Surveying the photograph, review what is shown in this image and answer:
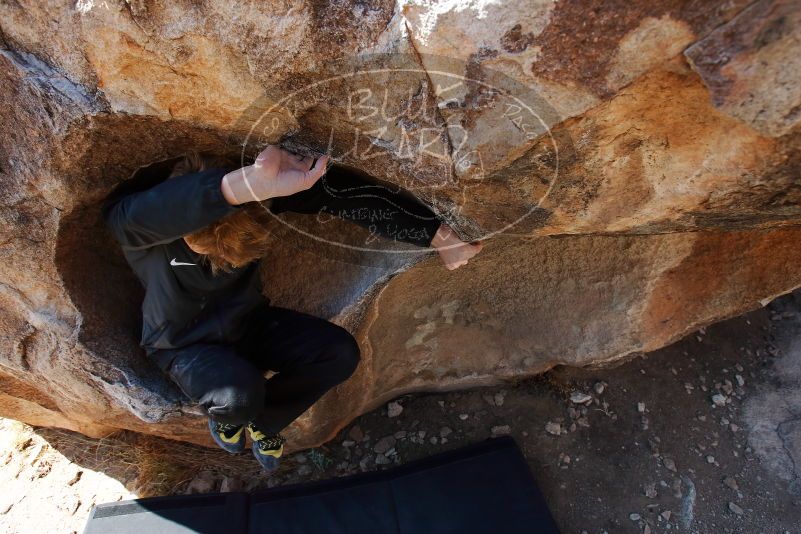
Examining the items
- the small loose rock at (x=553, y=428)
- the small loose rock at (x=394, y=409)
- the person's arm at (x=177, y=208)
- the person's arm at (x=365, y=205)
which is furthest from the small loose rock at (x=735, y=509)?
the person's arm at (x=177, y=208)

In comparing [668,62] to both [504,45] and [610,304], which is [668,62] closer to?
[504,45]

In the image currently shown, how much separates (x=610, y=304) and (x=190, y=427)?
4.08 feet

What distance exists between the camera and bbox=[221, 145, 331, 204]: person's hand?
1186 mm

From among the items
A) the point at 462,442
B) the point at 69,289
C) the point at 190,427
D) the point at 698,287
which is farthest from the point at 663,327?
the point at 69,289

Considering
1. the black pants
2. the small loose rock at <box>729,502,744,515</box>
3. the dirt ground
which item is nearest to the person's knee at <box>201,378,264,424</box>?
the black pants

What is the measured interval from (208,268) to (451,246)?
1.86 ft

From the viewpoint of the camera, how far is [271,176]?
1.22 meters

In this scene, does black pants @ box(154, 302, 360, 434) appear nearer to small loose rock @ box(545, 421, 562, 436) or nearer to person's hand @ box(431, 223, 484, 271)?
person's hand @ box(431, 223, 484, 271)

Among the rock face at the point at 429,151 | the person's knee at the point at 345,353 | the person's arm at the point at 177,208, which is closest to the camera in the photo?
the rock face at the point at 429,151

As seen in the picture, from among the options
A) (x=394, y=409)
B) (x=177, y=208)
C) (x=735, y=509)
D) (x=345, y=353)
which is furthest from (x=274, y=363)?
(x=735, y=509)

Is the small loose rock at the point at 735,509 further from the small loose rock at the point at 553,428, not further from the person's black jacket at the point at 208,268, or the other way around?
the person's black jacket at the point at 208,268

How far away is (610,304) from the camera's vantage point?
1773mm

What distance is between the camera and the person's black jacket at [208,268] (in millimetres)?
1396

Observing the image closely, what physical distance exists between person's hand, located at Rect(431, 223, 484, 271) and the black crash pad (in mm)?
765
